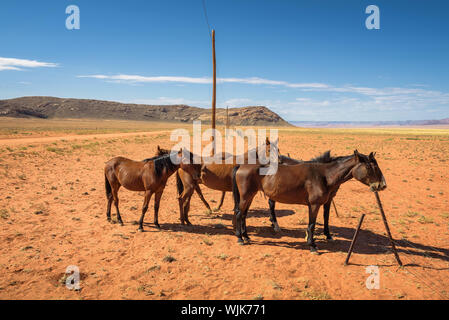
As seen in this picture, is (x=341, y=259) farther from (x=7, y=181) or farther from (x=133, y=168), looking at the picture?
(x=7, y=181)

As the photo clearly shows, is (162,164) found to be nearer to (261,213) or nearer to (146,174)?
(146,174)

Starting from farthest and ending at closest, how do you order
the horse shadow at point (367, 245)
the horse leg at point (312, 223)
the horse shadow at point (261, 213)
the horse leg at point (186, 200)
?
the horse shadow at point (261, 213), the horse leg at point (186, 200), the horse shadow at point (367, 245), the horse leg at point (312, 223)

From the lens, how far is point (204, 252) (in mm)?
6680

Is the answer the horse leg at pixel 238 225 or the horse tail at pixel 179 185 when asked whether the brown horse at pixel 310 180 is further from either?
the horse tail at pixel 179 185

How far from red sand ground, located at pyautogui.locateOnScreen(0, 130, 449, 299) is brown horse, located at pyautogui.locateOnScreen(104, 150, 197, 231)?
3.93ft

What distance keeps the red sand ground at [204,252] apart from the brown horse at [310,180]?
3.64ft

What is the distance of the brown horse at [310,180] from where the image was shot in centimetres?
626

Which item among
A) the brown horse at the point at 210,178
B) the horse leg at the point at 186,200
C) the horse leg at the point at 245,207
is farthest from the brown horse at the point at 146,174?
the horse leg at the point at 245,207

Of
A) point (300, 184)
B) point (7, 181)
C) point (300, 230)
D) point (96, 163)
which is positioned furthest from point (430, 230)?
point (96, 163)

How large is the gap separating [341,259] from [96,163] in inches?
744

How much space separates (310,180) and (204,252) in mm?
3272

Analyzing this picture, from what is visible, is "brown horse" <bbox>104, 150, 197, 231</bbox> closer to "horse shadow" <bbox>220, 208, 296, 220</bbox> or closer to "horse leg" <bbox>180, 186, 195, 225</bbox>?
"horse leg" <bbox>180, 186, 195, 225</bbox>

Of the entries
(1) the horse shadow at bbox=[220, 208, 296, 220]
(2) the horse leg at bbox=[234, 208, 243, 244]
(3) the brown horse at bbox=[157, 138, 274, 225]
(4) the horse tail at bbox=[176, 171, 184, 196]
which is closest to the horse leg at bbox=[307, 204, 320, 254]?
(2) the horse leg at bbox=[234, 208, 243, 244]

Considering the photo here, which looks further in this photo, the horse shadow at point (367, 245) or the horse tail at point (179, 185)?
the horse tail at point (179, 185)
